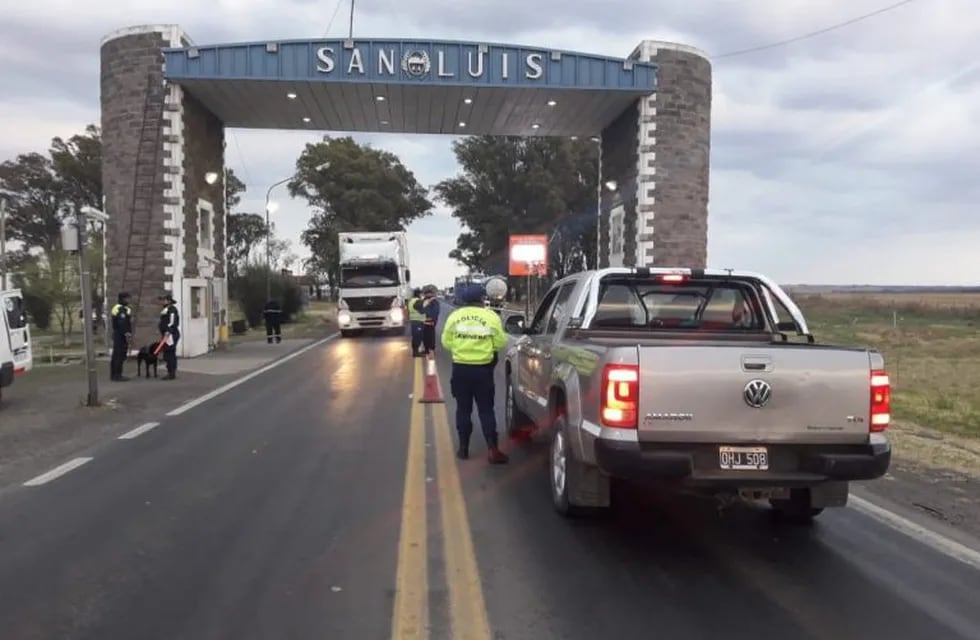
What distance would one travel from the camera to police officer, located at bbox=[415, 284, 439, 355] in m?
15.0

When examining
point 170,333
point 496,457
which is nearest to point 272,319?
point 170,333

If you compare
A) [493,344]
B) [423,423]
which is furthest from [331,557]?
[423,423]

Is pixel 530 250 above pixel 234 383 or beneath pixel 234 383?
above

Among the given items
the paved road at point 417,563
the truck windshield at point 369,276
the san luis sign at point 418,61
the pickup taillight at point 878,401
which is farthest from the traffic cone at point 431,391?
the truck windshield at point 369,276

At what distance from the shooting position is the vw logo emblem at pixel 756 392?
5055mm

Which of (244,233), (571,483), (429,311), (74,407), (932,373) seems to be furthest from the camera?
(244,233)

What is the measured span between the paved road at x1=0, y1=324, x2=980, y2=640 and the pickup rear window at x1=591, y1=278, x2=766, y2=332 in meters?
1.55

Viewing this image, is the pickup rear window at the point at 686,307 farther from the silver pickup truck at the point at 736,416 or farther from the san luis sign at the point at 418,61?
the san luis sign at the point at 418,61

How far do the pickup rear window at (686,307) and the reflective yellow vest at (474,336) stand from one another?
143 centimetres

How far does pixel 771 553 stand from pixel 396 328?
88.9 ft

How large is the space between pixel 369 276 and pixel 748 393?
2613 centimetres

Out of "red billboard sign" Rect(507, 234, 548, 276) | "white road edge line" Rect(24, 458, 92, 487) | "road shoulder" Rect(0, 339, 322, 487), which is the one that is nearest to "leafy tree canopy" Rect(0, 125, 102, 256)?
"red billboard sign" Rect(507, 234, 548, 276)

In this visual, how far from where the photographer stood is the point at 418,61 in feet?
76.9

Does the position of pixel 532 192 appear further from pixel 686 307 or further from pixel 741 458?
pixel 741 458
